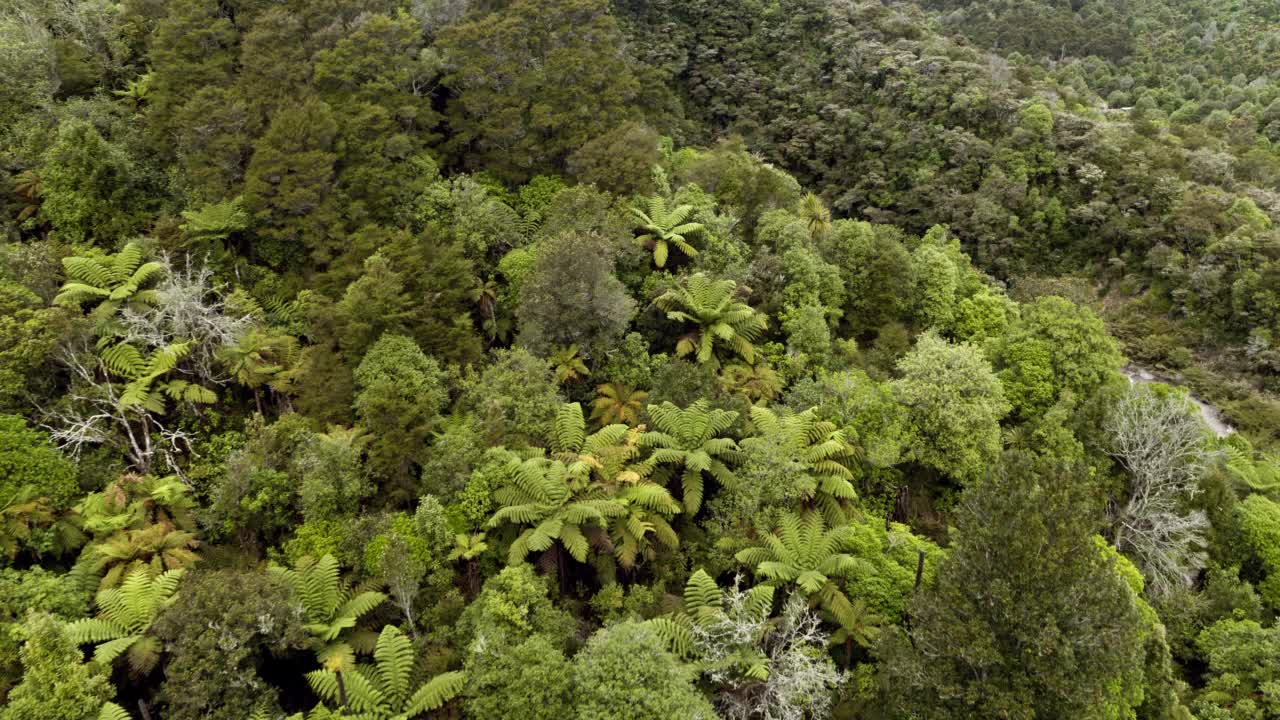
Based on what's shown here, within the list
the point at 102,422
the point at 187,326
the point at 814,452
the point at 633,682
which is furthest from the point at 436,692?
the point at 187,326

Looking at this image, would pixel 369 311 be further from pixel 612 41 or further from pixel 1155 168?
pixel 1155 168

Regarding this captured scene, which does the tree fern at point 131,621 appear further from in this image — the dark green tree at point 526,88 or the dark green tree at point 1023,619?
the dark green tree at point 526,88

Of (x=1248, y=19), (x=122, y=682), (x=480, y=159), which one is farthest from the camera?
(x=1248, y=19)

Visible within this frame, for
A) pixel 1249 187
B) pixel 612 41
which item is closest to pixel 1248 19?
pixel 1249 187

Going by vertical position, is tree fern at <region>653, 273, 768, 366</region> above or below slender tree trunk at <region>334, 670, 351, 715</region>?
above

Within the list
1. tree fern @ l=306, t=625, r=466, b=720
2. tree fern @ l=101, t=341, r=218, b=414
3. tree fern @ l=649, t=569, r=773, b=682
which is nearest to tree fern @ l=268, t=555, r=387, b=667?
tree fern @ l=306, t=625, r=466, b=720

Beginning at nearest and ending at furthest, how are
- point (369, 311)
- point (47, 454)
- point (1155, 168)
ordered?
1. point (47, 454)
2. point (369, 311)
3. point (1155, 168)

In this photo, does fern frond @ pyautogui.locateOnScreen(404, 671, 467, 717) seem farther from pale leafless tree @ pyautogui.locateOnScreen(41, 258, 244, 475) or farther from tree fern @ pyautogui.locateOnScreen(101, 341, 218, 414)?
tree fern @ pyautogui.locateOnScreen(101, 341, 218, 414)
